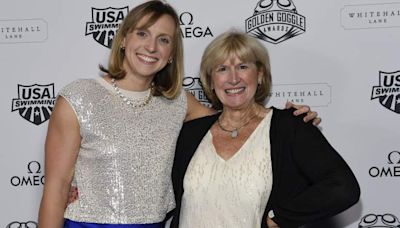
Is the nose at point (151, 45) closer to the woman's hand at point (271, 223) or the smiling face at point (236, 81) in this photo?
the smiling face at point (236, 81)

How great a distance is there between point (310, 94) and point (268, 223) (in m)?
0.55

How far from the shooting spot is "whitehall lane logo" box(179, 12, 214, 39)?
6.16 ft

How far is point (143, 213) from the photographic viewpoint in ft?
5.06

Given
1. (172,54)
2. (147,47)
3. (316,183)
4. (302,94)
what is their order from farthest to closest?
(302,94) → (172,54) → (147,47) → (316,183)

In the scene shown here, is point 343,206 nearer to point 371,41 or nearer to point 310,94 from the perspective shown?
point 310,94

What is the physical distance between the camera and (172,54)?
1.66m

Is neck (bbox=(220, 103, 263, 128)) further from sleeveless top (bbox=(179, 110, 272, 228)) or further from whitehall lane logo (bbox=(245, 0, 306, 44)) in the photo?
whitehall lane logo (bbox=(245, 0, 306, 44))

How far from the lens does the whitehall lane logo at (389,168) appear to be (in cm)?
185

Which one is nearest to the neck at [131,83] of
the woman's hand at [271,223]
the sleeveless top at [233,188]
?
the sleeveless top at [233,188]

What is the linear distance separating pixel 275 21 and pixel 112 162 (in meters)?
0.75

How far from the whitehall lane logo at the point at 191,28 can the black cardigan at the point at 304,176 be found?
0.45 m

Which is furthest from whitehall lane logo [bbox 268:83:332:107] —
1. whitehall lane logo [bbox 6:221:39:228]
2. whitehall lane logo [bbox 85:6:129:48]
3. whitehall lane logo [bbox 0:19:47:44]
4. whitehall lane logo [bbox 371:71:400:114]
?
whitehall lane logo [bbox 6:221:39:228]

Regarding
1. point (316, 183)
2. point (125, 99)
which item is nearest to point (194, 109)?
point (125, 99)

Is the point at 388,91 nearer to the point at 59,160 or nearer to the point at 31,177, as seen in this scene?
the point at 59,160
